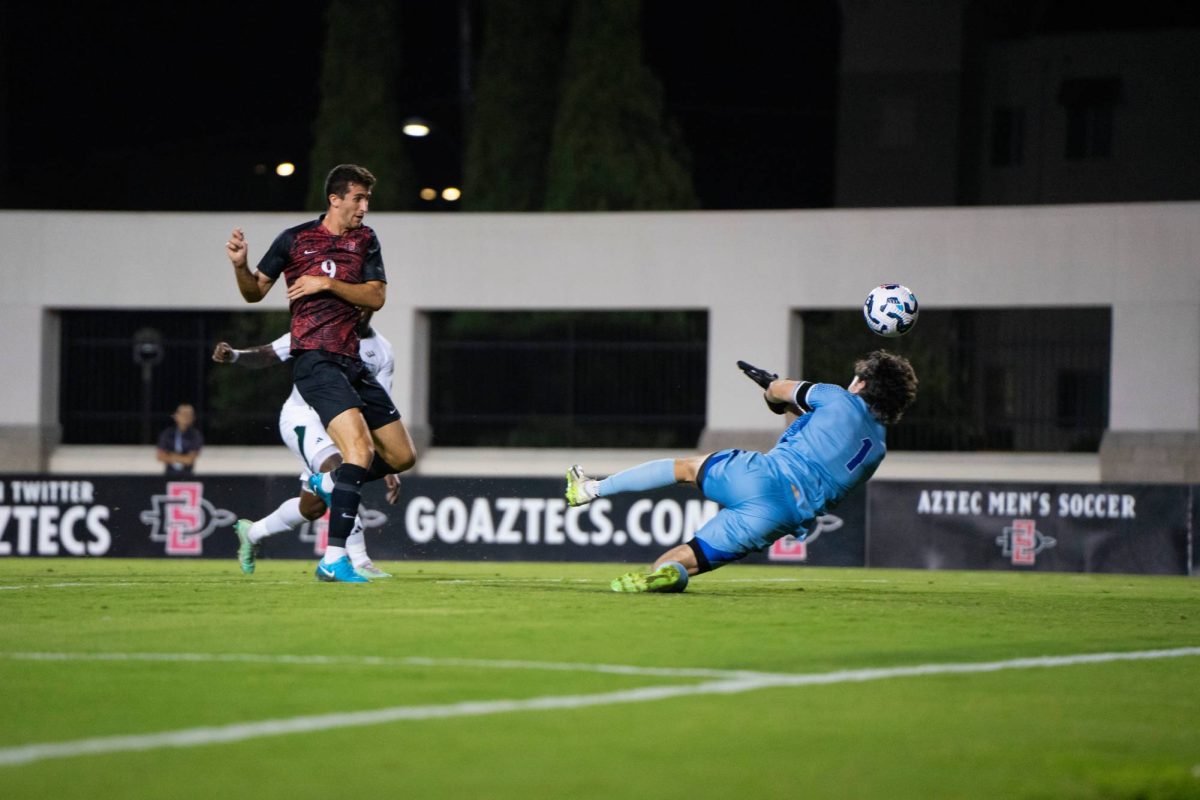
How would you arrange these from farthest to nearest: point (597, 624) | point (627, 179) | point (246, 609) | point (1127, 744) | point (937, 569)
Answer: point (627, 179) → point (937, 569) → point (246, 609) → point (597, 624) → point (1127, 744)

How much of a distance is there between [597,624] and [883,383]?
2801mm

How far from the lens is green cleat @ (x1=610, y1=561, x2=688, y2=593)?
987 cm

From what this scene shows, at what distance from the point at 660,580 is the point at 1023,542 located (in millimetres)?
11044

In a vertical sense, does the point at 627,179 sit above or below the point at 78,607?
above

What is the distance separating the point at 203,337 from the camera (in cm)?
2867

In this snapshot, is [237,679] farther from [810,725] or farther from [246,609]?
[246,609]

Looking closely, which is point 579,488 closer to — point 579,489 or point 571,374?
point 579,489

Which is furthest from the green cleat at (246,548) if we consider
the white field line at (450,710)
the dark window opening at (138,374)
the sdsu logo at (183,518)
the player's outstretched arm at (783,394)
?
the dark window opening at (138,374)

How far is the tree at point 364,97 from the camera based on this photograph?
3372 centimetres

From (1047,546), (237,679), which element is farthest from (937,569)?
(237,679)

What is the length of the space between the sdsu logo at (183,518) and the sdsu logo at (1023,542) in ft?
28.1

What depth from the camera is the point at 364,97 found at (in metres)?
33.9

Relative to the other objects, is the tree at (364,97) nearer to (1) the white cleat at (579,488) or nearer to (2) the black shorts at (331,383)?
(2) the black shorts at (331,383)

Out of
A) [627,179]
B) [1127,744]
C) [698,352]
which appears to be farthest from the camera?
[627,179]
